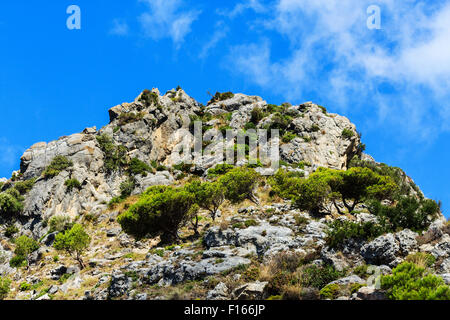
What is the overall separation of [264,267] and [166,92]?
76.6 meters

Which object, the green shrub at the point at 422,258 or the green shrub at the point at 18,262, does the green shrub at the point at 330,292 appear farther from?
the green shrub at the point at 18,262

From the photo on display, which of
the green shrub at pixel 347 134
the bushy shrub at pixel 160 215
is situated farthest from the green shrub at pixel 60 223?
the green shrub at pixel 347 134

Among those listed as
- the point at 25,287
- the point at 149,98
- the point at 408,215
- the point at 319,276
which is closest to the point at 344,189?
the point at 408,215

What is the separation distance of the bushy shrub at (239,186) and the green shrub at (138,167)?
24836 mm

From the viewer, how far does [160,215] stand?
31.3m

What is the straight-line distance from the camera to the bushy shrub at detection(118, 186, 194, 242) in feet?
104

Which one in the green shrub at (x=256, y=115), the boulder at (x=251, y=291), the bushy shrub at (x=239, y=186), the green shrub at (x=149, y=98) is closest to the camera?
the boulder at (x=251, y=291)

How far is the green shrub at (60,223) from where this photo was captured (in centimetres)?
4584

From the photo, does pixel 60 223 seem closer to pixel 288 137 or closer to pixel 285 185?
pixel 285 185

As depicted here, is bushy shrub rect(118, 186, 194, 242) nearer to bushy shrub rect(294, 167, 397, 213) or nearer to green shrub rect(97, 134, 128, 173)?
bushy shrub rect(294, 167, 397, 213)

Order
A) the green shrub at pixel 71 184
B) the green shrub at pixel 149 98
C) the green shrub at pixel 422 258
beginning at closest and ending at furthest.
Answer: the green shrub at pixel 422 258 → the green shrub at pixel 71 184 → the green shrub at pixel 149 98
